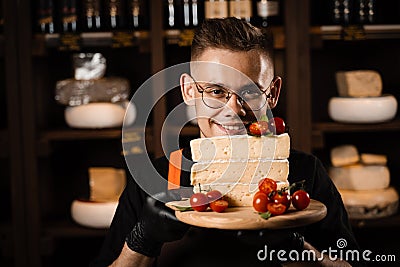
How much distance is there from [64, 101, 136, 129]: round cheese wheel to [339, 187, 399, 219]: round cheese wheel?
939 millimetres

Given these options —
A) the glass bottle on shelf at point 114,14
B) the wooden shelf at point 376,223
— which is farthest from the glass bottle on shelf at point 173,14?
the wooden shelf at point 376,223

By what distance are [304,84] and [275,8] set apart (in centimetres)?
33

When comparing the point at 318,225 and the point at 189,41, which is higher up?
the point at 189,41

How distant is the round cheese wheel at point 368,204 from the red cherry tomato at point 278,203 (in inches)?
51.9

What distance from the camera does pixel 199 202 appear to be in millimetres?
1497

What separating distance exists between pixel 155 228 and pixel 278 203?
270 millimetres

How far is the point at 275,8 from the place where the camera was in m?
2.75

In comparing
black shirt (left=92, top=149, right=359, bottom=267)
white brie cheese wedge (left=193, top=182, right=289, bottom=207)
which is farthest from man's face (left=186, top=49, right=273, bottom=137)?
black shirt (left=92, top=149, right=359, bottom=267)

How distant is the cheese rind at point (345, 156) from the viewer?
110 inches

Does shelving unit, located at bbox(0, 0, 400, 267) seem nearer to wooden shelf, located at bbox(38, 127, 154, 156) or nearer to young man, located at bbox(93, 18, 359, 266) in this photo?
wooden shelf, located at bbox(38, 127, 154, 156)

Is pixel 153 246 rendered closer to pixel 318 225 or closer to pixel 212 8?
pixel 318 225

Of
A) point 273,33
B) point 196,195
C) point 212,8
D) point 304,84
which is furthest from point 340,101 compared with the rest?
point 196,195

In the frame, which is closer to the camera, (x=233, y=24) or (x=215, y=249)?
(x=233, y=24)

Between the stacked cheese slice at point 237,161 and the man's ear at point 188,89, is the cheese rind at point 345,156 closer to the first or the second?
the stacked cheese slice at point 237,161
